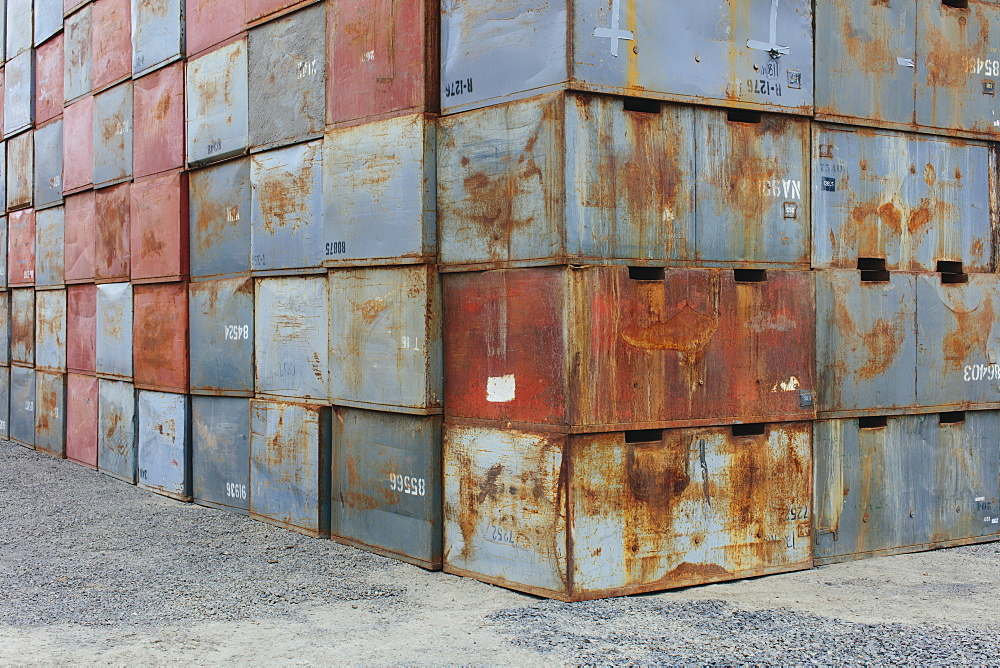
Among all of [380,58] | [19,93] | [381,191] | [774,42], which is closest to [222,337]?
[381,191]

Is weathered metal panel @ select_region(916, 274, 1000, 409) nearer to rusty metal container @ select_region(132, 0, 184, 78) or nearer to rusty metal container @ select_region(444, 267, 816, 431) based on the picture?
rusty metal container @ select_region(444, 267, 816, 431)

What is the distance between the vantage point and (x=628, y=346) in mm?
5035

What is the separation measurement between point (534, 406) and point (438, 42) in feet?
7.40

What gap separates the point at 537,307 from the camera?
504 centimetres

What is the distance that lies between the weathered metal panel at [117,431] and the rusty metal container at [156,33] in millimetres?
2933

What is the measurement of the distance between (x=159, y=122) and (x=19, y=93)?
442 centimetres

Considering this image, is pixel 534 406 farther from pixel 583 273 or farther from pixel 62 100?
pixel 62 100

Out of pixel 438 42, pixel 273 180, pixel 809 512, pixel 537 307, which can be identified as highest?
pixel 438 42

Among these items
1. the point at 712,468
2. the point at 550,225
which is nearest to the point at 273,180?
the point at 550,225

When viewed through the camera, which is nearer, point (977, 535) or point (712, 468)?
point (712, 468)

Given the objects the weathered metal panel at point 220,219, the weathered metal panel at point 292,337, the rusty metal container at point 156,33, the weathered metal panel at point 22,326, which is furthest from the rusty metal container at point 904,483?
the weathered metal panel at point 22,326

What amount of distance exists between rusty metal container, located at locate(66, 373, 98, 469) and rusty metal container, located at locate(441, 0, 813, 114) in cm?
587

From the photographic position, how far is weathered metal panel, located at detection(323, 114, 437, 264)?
5.58m

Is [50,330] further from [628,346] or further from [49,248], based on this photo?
[628,346]
